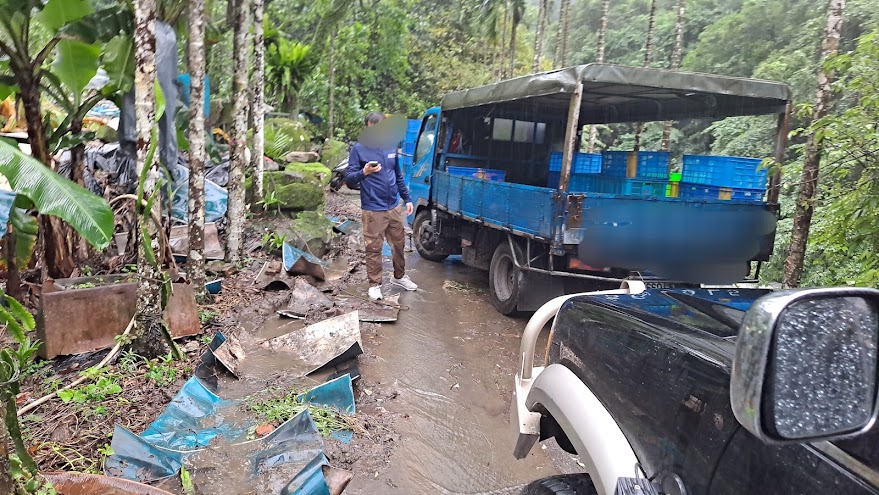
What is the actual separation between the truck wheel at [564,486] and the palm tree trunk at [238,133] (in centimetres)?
568

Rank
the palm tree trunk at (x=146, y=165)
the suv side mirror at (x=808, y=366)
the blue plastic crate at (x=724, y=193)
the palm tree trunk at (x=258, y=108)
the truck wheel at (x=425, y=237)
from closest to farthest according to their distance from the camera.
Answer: the suv side mirror at (x=808, y=366), the palm tree trunk at (x=146, y=165), the blue plastic crate at (x=724, y=193), the palm tree trunk at (x=258, y=108), the truck wheel at (x=425, y=237)

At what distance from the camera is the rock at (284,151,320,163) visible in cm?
1434

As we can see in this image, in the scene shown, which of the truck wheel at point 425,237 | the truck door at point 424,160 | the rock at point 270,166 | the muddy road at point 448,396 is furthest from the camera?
the rock at point 270,166

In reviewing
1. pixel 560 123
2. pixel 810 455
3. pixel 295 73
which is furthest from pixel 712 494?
pixel 295 73

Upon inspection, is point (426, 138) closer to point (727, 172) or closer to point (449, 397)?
point (727, 172)

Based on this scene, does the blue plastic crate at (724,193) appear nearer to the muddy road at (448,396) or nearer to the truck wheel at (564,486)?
the muddy road at (448,396)

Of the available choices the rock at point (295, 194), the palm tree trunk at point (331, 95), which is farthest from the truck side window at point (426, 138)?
the palm tree trunk at point (331, 95)

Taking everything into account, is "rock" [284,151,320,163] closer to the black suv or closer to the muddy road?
the muddy road

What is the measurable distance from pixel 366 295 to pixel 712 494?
233 inches

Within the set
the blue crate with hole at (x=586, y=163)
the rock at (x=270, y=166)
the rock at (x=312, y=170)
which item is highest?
the blue crate with hole at (x=586, y=163)

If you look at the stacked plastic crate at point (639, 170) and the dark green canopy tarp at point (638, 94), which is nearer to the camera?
the dark green canopy tarp at point (638, 94)

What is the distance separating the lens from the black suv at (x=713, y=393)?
3.62 ft

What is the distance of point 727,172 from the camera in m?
6.61

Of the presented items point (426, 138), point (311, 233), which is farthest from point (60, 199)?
point (426, 138)
